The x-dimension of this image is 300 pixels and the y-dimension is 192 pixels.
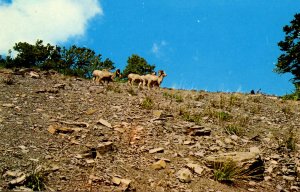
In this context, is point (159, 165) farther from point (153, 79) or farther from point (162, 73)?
point (162, 73)

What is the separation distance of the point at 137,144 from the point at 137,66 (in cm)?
4396

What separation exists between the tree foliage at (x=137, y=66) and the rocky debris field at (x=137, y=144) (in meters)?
38.5

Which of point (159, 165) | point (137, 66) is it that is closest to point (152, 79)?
point (159, 165)

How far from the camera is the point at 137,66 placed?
177ft

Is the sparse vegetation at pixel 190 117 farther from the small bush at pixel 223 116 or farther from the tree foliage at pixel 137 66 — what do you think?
the tree foliage at pixel 137 66

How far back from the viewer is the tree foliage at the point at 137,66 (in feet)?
176

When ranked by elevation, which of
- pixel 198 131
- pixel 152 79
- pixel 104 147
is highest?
pixel 152 79

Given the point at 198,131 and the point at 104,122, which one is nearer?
the point at 198,131

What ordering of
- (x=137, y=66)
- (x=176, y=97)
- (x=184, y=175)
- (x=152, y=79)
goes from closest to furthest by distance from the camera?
(x=184, y=175)
(x=176, y=97)
(x=152, y=79)
(x=137, y=66)

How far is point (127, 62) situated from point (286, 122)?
42.5 meters

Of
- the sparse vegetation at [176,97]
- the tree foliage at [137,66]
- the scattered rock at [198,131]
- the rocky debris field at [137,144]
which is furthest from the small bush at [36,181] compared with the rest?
the tree foliage at [137,66]

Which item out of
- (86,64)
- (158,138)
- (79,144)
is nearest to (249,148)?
(158,138)

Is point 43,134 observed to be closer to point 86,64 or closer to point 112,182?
point 112,182

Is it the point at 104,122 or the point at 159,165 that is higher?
the point at 104,122
